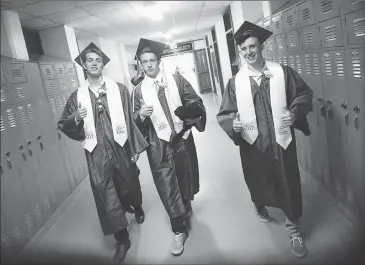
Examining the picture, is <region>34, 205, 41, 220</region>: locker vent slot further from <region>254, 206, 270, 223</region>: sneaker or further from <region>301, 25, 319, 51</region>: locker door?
<region>301, 25, 319, 51</region>: locker door

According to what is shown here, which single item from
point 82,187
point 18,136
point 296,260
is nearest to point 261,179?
point 296,260

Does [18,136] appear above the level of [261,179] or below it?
above

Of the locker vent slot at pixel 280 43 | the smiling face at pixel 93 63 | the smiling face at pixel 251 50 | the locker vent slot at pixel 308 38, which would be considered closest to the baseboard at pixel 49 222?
the smiling face at pixel 93 63

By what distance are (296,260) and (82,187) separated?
276cm

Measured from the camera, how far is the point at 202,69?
12.8 meters

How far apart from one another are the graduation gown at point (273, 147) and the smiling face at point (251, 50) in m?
0.14

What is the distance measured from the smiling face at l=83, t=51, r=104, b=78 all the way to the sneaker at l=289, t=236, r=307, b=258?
1772 mm

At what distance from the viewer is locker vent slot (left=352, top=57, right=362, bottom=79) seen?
60.1 inches

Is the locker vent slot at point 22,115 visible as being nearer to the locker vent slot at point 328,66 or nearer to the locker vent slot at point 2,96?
the locker vent slot at point 2,96

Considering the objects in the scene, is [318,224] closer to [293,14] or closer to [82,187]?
[293,14]

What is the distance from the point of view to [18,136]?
2.30 metres

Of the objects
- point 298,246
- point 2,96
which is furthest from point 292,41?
point 2,96

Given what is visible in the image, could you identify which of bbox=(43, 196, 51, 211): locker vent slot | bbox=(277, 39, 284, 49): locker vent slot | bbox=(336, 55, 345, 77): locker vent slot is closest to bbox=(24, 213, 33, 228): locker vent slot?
bbox=(43, 196, 51, 211): locker vent slot

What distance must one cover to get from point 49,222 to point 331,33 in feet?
9.60
